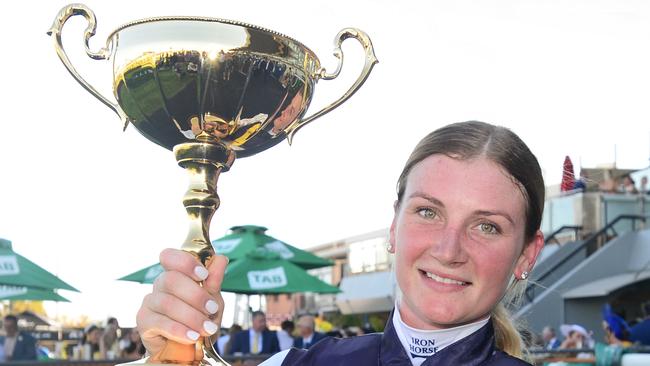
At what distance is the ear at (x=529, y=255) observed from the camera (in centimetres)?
189

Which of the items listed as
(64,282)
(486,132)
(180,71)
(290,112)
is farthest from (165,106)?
(64,282)

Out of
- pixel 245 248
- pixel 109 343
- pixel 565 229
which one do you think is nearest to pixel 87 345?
pixel 109 343

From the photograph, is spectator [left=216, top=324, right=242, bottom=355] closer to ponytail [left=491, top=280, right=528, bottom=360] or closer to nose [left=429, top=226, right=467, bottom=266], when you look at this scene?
ponytail [left=491, top=280, right=528, bottom=360]

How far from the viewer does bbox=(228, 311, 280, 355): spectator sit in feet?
30.0

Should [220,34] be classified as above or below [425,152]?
above

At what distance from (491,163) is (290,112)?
0.39 m

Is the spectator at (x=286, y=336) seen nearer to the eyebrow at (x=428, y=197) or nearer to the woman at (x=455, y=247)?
the woman at (x=455, y=247)

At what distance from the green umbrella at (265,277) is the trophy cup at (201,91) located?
807cm

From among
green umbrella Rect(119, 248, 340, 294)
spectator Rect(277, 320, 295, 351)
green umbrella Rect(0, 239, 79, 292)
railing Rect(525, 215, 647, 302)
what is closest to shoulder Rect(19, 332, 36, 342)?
green umbrella Rect(0, 239, 79, 292)

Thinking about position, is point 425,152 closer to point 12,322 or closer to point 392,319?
point 392,319

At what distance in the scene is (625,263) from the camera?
16375 millimetres

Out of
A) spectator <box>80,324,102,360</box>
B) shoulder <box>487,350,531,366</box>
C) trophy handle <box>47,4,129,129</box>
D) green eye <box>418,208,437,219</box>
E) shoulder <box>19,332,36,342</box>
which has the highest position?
trophy handle <box>47,4,129,129</box>

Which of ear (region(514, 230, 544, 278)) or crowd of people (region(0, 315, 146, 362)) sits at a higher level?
ear (region(514, 230, 544, 278))

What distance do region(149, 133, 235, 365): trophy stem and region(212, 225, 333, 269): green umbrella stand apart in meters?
8.43
